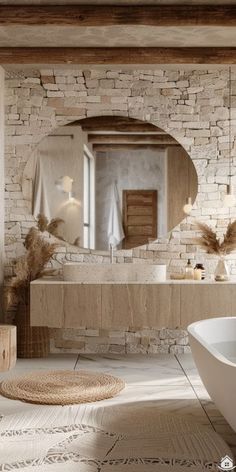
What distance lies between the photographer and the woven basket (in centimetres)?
576

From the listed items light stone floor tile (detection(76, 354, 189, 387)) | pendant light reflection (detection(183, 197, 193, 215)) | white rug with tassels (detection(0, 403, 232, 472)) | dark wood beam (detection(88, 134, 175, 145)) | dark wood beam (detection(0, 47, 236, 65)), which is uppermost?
dark wood beam (detection(0, 47, 236, 65))

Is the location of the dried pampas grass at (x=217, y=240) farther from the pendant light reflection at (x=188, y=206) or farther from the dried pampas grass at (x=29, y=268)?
the dried pampas grass at (x=29, y=268)

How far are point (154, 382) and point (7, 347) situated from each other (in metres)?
1.26

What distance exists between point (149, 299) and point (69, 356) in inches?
44.3

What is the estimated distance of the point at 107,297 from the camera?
209 inches

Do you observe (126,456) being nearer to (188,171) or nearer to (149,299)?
(149,299)

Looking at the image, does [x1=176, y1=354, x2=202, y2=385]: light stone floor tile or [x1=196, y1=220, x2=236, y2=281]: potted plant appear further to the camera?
[x1=196, y1=220, x2=236, y2=281]: potted plant

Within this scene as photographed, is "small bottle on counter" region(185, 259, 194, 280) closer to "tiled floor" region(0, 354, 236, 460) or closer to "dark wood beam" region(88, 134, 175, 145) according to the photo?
"tiled floor" region(0, 354, 236, 460)

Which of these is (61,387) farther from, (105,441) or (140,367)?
(105,441)

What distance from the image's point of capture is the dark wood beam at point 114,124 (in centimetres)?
598

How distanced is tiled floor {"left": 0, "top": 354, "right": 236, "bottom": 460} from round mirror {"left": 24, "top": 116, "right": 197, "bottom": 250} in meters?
1.10

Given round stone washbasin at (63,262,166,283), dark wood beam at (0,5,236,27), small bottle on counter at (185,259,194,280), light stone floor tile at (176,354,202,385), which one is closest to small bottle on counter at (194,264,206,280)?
small bottle on counter at (185,259,194,280)

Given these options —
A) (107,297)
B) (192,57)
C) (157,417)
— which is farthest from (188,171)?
(157,417)

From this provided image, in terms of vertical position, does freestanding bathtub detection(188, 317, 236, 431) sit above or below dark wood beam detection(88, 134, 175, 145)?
below
